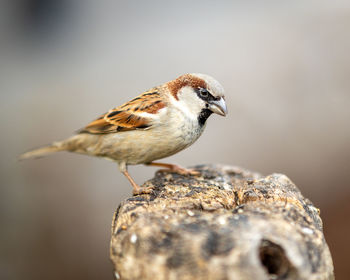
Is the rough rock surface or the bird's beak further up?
the bird's beak

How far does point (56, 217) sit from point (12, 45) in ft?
13.8

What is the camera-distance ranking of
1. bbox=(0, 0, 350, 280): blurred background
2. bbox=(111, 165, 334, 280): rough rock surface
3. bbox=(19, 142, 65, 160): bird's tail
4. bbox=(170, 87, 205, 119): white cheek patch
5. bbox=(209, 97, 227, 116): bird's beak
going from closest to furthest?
bbox=(111, 165, 334, 280): rough rock surface → bbox=(209, 97, 227, 116): bird's beak → bbox=(170, 87, 205, 119): white cheek patch → bbox=(19, 142, 65, 160): bird's tail → bbox=(0, 0, 350, 280): blurred background

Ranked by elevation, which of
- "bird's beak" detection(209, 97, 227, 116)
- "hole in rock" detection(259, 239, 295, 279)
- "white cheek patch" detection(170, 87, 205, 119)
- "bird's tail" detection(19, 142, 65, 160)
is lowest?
"hole in rock" detection(259, 239, 295, 279)

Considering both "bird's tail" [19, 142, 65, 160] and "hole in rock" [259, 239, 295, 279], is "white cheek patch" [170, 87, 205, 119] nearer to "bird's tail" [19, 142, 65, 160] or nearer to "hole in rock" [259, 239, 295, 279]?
"bird's tail" [19, 142, 65, 160]

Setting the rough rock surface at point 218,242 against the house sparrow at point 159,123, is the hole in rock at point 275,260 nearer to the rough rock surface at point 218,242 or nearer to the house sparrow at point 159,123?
the rough rock surface at point 218,242

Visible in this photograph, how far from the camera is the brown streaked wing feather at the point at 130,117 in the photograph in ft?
9.73

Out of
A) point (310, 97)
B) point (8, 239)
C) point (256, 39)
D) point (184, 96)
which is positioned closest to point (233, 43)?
point (256, 39)

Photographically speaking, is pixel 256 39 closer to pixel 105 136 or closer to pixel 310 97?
pixel 310 97

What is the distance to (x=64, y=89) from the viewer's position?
20.9 ft

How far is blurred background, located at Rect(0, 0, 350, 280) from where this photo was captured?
4801 mm

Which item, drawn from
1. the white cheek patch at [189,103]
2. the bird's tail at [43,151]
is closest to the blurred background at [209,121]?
the bird's tail at [43,151]

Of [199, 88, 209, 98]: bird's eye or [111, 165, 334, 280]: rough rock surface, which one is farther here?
[199, 88, 209, 98]: bird's eye

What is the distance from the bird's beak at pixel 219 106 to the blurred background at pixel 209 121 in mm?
1961

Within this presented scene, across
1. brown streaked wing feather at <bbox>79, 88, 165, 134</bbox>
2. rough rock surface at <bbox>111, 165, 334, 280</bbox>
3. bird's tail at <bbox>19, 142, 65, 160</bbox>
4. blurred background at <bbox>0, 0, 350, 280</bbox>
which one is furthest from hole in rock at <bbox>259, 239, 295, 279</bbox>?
blurred background at <bbox>0, 0, 350, 280</bbox>
